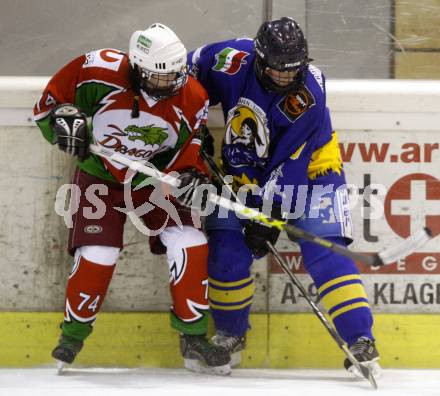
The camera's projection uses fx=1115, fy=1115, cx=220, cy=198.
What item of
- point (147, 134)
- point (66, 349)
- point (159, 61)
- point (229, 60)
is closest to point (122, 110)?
point (147, 134)

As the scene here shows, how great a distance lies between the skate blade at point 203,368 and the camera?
3.78 metres

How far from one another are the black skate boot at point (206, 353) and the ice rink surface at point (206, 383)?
0.05 m

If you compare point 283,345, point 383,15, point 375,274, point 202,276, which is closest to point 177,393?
point 202,276

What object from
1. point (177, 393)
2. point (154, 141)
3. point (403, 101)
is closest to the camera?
point (177, 393)

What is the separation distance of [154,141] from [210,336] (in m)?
0.79

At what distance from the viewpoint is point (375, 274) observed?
4.01m

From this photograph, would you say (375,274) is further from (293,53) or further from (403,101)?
(293,53)

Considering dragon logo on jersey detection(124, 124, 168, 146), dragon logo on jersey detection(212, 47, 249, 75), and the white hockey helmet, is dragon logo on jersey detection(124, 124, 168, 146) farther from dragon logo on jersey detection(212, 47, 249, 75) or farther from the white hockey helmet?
dragon logo on jersey detection(212, 47, 249, 75)

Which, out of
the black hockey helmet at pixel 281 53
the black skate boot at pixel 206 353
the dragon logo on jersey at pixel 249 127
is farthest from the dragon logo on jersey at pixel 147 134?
the black skate boot at pixel 206 353

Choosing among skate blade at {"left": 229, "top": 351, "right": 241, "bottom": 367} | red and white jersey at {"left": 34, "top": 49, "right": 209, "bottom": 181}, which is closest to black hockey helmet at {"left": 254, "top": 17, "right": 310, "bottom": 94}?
red and white jersey at {"left": 34, "top": 49, "right": 209, "bottom": 181}

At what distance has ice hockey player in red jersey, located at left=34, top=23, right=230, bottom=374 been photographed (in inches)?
139

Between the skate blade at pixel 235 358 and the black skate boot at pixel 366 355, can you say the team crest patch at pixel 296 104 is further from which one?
the skate blade at pixel 235 358

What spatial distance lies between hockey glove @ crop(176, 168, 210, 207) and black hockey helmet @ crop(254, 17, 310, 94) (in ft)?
1.23

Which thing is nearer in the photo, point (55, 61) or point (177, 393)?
point (177, 393)
